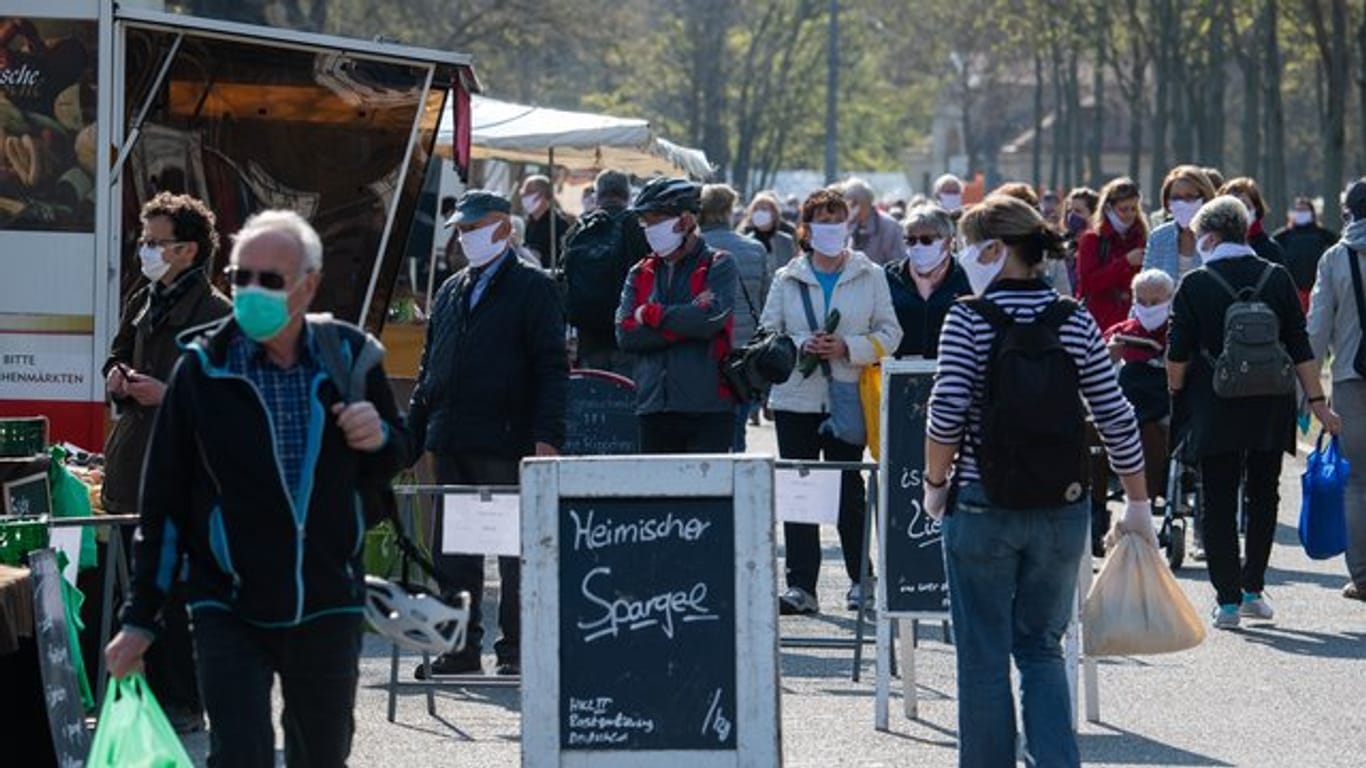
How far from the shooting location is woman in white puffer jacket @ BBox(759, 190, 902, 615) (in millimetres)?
12461

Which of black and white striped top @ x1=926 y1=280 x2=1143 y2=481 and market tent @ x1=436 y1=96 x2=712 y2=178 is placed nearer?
black and white striped top @ x1=926 y1=280 x2=1143 y2=481

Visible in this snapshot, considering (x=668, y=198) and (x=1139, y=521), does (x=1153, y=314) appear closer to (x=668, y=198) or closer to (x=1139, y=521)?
(x=668, y=198)

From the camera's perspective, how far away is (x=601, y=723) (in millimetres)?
8219

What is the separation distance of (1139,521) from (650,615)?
1.42 m

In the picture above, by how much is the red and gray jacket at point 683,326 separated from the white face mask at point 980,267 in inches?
143

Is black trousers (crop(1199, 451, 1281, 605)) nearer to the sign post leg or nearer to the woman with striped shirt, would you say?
the sign post leg

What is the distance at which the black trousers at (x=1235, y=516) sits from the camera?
12891 millimetres

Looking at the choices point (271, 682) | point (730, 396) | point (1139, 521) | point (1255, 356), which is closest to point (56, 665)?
point (271, 682)

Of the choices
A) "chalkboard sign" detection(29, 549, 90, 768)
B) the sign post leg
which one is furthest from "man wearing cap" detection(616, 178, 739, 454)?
"chalkboard sign" detection(29, 549, 90, 768)

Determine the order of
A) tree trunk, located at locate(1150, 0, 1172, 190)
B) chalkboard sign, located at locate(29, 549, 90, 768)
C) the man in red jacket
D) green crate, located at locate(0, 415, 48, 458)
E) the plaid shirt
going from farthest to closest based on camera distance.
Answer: tree trunk, located at locate(1150, 0, 1172, 190) < the man in red jacket < green crate, located at locate(0, 415, 48, 458) < chalkboard sign, located at locate(29, 549, 90, 768) < the plaid shirt

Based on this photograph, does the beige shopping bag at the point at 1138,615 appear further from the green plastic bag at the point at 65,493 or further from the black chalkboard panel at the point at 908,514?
the green plastic bag at the point at 65,493

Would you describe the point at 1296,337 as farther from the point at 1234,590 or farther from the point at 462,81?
the point at 462,81

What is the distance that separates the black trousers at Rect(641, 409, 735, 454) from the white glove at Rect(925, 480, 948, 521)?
4.21 meters

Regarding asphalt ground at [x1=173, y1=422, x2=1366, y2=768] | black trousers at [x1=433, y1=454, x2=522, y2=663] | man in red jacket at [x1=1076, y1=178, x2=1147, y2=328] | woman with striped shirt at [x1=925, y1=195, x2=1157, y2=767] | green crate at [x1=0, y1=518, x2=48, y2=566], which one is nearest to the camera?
woman with striped shirt at [x1=925, y1=195, x2=1157, y2=767]
